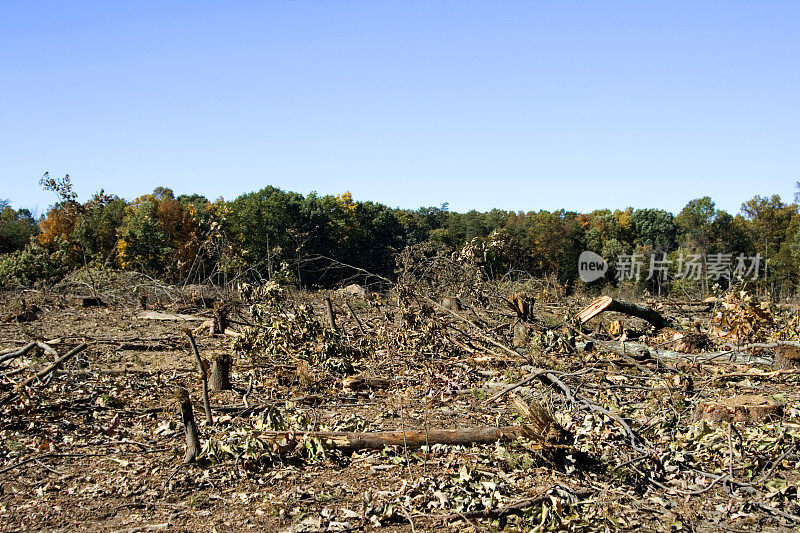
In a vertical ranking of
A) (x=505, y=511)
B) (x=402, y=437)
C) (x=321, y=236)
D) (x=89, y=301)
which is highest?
(x=321, y=236)

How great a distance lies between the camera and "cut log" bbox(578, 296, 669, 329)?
24.3ft

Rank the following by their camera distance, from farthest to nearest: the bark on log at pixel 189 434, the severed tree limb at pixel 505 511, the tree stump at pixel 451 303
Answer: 1. the tree stump at pixel 451 303
2. the bark on log at pixel 189 434
3. the severed tree limb at pixel 505 511

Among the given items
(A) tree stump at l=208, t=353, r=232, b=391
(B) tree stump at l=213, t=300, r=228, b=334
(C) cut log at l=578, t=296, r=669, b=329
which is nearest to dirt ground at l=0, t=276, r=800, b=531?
(A) tree stump at l=208, t=353, r=232, b=391

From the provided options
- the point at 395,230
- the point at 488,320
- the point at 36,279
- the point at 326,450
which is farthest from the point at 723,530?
the point at 395,230

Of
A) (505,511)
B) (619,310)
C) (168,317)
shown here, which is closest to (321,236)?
(168,317)

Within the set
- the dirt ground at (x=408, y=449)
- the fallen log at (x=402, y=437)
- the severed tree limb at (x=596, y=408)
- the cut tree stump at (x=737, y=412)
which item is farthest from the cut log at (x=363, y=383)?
the cut tree stump at (x=737, y=412)

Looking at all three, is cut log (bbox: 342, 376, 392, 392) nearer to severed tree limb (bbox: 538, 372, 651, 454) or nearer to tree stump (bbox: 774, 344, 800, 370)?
severed tree limb (bbox: 538, 372, 651, 454)

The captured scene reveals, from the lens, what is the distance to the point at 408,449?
4.27 meters

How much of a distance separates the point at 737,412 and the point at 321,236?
2395cm

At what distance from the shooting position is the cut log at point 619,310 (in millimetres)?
7413

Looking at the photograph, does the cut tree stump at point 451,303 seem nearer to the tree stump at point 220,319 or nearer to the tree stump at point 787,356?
the tree stump at point 220,319

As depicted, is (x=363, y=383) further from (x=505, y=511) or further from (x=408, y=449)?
(x=505, y=511)

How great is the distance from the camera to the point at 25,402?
4832mm

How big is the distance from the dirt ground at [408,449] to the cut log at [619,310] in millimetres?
589
